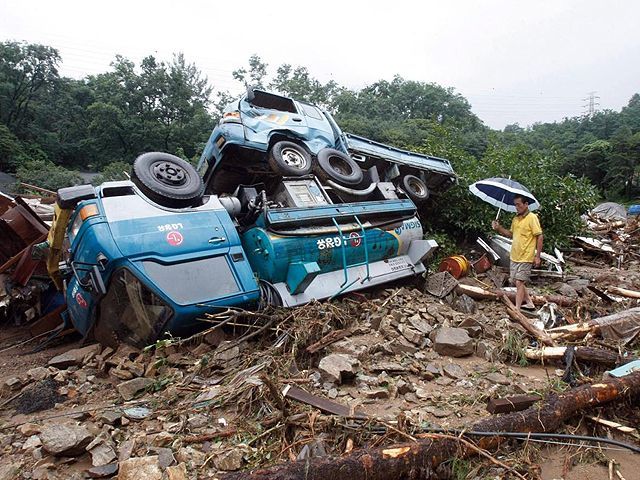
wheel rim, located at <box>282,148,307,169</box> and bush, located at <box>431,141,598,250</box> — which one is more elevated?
wheel rim, located at <box>282,148,307,169</box>

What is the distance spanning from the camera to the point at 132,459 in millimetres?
1961

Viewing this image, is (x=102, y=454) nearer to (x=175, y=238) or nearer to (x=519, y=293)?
(x=175, y=238)

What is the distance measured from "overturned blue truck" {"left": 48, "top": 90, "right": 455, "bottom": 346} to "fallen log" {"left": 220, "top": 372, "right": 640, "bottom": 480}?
1993mm

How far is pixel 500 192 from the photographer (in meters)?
5.54

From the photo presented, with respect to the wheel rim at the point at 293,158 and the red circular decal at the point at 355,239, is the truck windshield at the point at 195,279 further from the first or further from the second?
the wheel rim at the point at 293,158

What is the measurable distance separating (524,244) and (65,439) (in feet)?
15.6

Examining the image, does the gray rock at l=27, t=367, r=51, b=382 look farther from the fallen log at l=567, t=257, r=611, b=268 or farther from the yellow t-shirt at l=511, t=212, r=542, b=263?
the fallen log at l=567, t=257, r=611, b=268

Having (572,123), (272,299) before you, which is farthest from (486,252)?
(572,123)

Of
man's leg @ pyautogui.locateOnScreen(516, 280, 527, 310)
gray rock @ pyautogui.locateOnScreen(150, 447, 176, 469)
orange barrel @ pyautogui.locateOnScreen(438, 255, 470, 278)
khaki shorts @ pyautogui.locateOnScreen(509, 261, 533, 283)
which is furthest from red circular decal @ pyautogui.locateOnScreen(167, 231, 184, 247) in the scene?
orange barrel @ pyautogui.locateOnScreen(438, 255, 470, 278)

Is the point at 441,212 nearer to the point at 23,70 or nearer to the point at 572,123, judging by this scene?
the point at 23,70

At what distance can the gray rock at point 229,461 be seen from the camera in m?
2.03

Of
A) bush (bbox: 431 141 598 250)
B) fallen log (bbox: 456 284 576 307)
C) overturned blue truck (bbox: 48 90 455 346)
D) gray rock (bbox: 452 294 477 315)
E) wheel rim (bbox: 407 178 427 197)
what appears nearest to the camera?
Answer: overturned blue truck (bbox: 48 90 455 346)

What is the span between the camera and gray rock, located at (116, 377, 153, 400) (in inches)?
115

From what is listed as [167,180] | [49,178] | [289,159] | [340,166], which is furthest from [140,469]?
[49,178]
